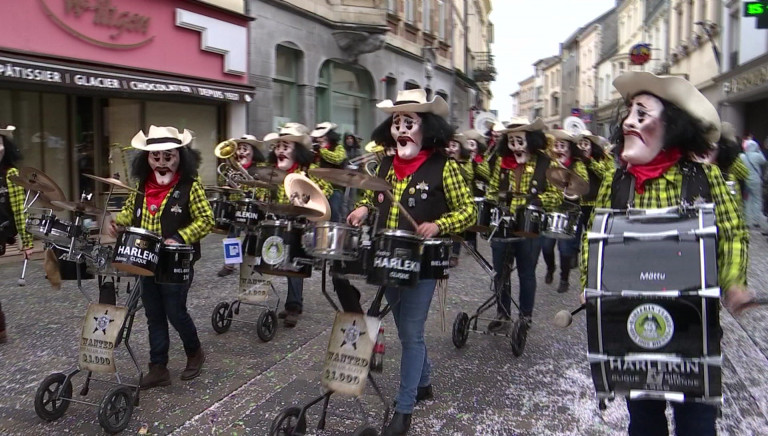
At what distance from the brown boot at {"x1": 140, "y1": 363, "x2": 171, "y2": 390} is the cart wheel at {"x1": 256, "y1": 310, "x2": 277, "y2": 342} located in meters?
1.14

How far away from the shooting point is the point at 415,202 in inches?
152

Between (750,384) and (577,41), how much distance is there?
6760cm

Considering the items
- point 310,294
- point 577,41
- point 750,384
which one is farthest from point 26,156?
point 577,41

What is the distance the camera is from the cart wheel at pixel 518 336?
5.34 m

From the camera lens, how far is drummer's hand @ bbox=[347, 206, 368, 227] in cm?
384

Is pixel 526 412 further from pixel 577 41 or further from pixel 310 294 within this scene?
pixel 577 41

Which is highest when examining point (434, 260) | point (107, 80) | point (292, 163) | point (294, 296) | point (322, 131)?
point (107, 80)

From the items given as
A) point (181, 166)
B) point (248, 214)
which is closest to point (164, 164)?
point (181, 166)

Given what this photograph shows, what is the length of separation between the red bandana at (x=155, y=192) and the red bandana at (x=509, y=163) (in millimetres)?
2932

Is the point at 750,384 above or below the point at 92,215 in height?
below

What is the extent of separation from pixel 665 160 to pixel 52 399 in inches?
143

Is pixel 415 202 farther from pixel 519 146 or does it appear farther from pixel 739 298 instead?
pixel 519 146

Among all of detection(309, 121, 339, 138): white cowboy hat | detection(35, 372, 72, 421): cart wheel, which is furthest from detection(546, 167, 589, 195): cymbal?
detection(309, 121, 339, 138): white cowboy hat

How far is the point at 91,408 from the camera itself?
13.8 ft
